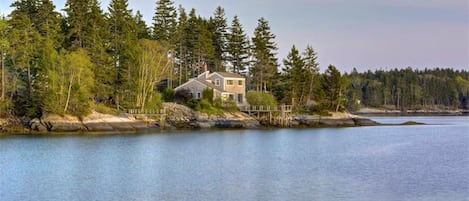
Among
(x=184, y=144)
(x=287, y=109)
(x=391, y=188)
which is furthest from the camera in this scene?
(x=287, y=109)

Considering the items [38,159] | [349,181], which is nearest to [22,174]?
[38,159]

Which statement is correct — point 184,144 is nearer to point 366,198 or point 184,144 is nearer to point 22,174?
point 22,174

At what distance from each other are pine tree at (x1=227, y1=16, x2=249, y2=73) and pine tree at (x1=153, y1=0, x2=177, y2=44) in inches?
330

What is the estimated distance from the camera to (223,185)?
78.1 ft

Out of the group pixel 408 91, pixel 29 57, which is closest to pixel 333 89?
pixel 29 57

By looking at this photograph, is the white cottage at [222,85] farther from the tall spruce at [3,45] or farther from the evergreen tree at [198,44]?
the tall spruce at [3,45]

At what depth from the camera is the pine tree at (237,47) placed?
79.5 meters

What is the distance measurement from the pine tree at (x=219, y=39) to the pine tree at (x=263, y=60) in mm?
5554

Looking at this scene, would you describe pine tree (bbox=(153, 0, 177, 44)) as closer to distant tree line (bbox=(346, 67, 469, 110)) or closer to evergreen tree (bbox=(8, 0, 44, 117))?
Result: evergreen tree (bbox=(8, 0, 44, 117))

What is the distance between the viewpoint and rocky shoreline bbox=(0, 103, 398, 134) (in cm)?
5250

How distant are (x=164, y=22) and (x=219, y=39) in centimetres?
973

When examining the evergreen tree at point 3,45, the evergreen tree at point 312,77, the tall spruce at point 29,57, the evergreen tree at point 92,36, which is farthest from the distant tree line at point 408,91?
the evergreen tree at point 3,45

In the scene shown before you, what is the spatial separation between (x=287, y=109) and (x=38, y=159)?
4021 centimetres

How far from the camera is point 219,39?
276 feet
